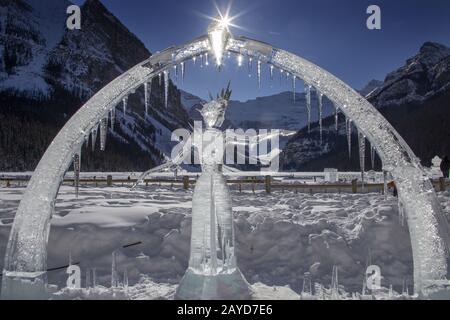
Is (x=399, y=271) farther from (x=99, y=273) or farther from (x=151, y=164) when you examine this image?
(x=151, y=164)

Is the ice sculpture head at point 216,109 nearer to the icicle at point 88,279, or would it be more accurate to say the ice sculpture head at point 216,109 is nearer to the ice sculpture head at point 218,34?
the ice sculpture head at point 218,34

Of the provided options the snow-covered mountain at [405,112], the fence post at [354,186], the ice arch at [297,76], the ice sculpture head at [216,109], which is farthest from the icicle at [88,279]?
the snow-covered mountain at [405,112]

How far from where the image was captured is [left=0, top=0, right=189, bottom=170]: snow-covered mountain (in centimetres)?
7750

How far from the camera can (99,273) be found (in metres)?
5.91

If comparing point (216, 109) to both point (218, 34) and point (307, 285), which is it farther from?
point (307, 285)

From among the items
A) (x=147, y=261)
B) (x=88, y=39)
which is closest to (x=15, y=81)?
(x=88, y=39)

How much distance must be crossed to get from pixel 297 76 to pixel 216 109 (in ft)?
4.04

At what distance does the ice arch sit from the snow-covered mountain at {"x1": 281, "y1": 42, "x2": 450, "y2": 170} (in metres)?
85.3

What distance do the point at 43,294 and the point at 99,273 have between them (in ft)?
4.81

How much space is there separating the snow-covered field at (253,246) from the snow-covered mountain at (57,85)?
66.4 m

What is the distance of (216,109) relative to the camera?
191 inches

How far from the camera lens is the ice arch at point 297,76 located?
4.27 m

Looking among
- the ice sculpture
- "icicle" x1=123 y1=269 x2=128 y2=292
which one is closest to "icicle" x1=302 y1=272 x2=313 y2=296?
the ice sculpture

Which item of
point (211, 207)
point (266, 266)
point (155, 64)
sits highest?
point (155, 64)
